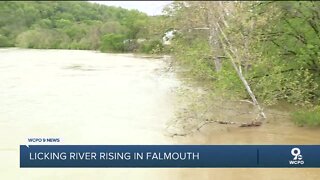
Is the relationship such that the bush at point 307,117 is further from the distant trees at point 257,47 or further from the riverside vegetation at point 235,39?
the distant trees at point 257,47

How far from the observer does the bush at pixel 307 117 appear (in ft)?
20.4

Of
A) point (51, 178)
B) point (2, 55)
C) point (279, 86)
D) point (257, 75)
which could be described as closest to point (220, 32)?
point (257, 75)

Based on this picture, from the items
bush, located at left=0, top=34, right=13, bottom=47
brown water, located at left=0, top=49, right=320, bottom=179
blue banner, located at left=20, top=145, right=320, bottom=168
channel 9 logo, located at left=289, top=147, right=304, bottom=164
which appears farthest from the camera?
bush, located at left=0, top=34, right=13, bottom=47

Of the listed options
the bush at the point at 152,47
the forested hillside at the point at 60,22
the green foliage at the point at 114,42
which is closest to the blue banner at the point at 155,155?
the forested hillside at the point at 60,22

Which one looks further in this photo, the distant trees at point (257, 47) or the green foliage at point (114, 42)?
the green foliage at point (114, 42)

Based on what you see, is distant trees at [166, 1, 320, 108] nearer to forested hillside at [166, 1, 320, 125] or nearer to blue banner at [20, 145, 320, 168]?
forested hillside at [166, 1, 320, 125]

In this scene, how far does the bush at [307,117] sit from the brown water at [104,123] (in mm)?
110

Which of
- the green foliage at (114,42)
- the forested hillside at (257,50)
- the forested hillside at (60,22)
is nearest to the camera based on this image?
the forested hillside at (257,50)

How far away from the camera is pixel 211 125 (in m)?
6.46

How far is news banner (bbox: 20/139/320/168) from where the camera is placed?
10.1 feet

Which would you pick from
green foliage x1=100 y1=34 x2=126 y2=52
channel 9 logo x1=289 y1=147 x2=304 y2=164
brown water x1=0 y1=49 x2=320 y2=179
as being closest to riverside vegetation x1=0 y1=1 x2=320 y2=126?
brown water x1=0 y1=49 x2=320 y2=179

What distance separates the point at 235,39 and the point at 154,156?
387 centimetres

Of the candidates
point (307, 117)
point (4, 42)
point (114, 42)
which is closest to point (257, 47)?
point (307, 117)

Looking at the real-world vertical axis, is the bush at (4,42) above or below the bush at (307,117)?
above
